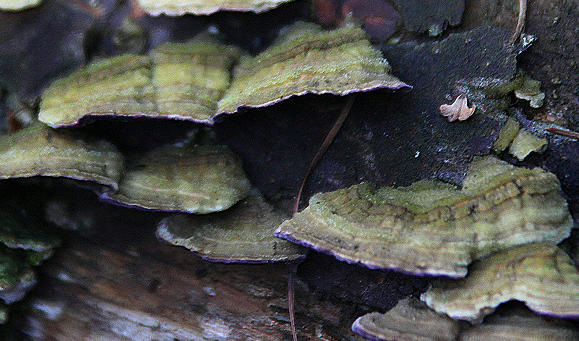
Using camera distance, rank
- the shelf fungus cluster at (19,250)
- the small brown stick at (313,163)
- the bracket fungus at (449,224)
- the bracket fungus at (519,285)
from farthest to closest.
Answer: the shelf fungus cluster at (19,250), the small brown stick at (313,163), the bracket fungus at (449,224), the bracket fungus at (519,285)

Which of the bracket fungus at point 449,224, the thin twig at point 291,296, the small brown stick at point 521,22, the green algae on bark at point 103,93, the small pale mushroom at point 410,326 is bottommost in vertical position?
the thin twig at point 291,296

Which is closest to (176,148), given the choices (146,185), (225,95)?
(146,185)

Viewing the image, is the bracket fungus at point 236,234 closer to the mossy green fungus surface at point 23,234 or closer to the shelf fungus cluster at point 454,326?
the shelf fungus cluster at point 454,326

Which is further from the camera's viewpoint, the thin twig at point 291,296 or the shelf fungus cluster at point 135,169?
the thin twig at point 291,296

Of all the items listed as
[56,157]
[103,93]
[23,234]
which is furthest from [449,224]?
[23,234]

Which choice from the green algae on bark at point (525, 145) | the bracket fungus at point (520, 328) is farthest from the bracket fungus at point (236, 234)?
the green algae on bark at point (525, 145)

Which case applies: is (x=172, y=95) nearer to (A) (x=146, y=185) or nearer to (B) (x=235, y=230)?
(A) (x=146, y=185)

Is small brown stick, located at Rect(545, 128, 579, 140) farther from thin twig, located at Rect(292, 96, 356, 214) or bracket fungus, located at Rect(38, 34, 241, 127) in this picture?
bracket fungus, located at Rect(38, 34, 241, 127)

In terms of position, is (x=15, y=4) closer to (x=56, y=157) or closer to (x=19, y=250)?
(x=56, y=157)
